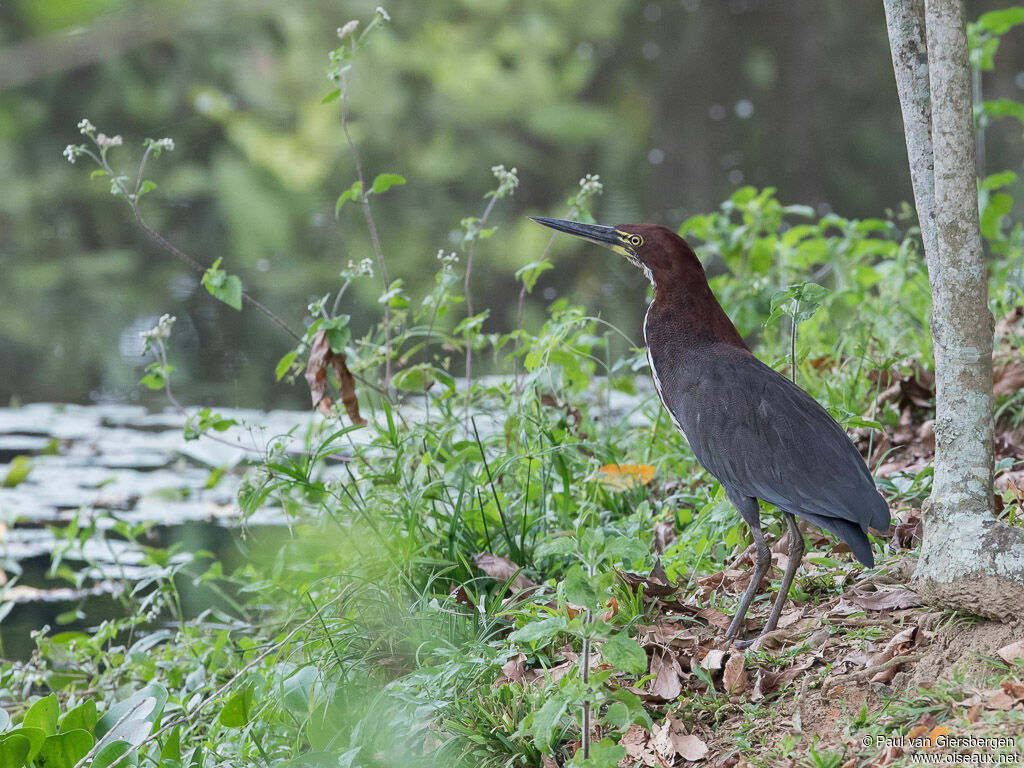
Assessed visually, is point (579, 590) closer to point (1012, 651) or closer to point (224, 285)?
point (1012, 651)

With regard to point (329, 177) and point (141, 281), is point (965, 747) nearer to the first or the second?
point (141, 281)

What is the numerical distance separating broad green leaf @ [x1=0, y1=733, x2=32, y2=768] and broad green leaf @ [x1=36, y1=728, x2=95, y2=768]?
34 millimetres

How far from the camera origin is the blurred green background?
5.80 meters

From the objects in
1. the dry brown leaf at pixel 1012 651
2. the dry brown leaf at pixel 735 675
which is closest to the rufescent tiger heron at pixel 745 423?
the dry brown leaf at pixel 735 675

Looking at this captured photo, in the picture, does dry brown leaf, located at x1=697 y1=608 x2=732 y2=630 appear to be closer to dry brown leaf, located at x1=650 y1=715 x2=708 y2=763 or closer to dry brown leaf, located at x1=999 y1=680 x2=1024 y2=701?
dry brown leaf, located at x1=650 y1=715 x2=708 y2=763

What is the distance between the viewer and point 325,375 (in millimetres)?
3078

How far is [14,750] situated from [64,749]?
103 millimetres

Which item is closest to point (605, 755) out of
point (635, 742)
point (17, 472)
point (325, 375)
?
point (635, 742)

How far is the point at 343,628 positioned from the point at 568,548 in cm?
93

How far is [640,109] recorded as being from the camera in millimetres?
9062

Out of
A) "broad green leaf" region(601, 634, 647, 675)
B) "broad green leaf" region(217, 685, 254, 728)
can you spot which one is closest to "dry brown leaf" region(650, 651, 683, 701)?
"broad green leaf" region(601, 634, 647, 675)

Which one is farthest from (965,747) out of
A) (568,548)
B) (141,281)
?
(141,281)

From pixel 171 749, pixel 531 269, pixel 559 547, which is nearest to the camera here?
pixel 559 547

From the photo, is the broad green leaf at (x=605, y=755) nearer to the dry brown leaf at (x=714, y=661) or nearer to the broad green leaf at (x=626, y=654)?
the broad green leaf at (x=626, y=654)
